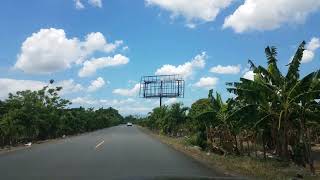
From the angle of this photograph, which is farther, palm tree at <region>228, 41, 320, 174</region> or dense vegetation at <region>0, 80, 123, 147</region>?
dense vegetation at <region>0, 80, 123, 147</region>

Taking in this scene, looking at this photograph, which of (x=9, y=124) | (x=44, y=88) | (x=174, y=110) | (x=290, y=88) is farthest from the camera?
(x=174, y=110)

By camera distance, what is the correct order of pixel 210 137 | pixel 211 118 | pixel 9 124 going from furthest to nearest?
pixel 9 124 → pixel 210 137 → pixel 211 118

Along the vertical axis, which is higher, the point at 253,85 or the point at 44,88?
the point at 44,88

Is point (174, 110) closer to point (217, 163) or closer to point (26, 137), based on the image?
point (26, 137)

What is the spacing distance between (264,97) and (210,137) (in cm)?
1324

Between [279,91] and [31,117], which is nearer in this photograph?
[279,91]

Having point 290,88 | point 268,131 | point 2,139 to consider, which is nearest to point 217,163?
point 290,88

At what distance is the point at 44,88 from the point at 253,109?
3907cm

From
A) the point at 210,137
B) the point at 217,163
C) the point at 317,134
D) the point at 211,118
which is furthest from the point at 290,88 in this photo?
the point at 317,134

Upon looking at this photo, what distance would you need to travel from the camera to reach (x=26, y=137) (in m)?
46.5

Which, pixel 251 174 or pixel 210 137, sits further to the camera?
pixel 210 137

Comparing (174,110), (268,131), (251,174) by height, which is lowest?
(251,174)

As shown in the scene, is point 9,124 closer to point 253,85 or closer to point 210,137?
point 210,137

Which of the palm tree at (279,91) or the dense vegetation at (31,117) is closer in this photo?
the palm tree at (279,91)
